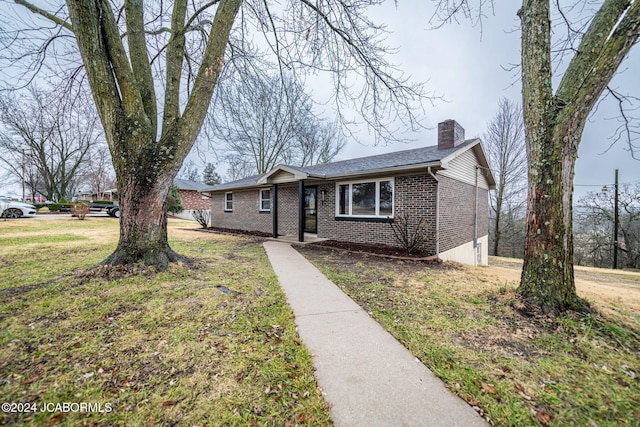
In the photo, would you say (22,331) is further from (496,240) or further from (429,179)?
Result: (496,240)

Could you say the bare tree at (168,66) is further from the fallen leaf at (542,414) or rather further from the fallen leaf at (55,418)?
the fallen leaf at (542,414)

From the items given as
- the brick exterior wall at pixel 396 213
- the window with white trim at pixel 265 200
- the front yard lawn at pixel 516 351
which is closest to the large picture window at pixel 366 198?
the brick exterior wall at pixel 396 213

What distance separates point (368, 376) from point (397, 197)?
22.3 ft

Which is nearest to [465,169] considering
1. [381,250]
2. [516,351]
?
[381,250]

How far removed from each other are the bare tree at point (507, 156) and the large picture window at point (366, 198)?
1417 centimetres

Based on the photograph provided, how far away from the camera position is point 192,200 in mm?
30234

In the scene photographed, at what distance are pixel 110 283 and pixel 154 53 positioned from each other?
585cm

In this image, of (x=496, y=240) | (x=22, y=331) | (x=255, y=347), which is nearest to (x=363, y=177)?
(x=255, y=347)

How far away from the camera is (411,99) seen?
16.6ft

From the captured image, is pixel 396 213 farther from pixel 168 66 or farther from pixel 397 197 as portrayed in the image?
pixel 168 66

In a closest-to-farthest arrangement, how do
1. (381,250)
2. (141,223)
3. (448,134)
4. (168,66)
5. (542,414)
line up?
(542,414) < (141,223) < (168,66) < (381,250) < (448,134)

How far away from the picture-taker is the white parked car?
1555 cm

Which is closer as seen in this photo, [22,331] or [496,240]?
[22,331]

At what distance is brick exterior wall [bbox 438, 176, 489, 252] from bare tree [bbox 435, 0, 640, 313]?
165 inches
